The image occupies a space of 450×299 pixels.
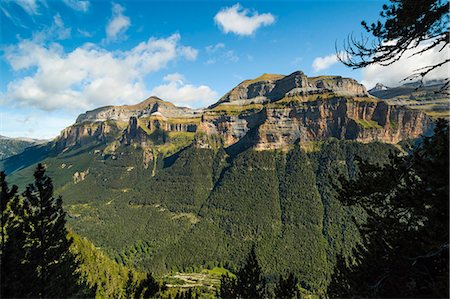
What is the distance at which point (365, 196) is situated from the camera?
14.6 m

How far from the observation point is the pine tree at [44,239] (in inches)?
928

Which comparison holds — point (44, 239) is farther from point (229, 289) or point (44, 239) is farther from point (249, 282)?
point (229, 289)

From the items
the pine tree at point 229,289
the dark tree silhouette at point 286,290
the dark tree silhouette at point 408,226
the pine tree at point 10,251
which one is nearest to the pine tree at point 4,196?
the pine tree at point 10,251

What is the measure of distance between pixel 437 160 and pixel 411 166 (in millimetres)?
1278

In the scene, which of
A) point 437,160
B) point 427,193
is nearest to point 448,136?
point 437,160

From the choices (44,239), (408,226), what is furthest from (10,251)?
(408,226)

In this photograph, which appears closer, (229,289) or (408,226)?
(408,226)

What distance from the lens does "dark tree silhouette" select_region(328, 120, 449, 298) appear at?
11.4 meters

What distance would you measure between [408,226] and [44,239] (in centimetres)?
2635

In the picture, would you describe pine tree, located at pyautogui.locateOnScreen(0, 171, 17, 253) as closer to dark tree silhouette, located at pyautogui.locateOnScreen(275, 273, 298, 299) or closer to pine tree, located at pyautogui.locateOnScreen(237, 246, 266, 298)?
pine tree, located at pyautogui.locateOnScreen(237, 246, 266, 298)

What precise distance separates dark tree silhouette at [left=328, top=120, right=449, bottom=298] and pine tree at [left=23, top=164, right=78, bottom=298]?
22.8m

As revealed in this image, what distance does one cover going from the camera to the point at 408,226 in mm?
13367

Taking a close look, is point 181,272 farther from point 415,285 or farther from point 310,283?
point 415,285

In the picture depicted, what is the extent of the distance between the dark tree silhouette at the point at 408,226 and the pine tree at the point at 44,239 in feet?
74.8
